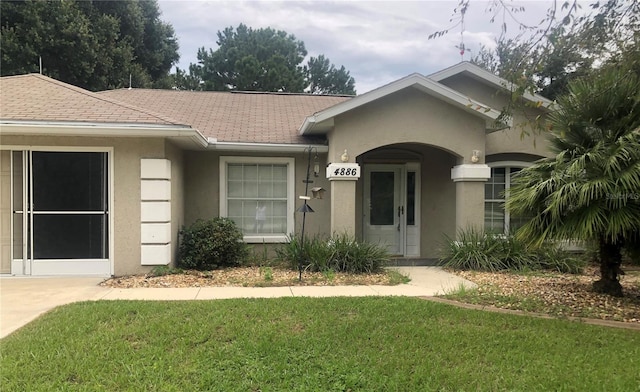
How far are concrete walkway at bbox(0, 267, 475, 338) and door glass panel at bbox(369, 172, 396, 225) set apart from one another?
11.8ft

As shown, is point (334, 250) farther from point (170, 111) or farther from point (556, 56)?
point (170, 111)

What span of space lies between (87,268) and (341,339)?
594 cm

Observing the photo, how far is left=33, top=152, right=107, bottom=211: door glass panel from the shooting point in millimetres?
8445

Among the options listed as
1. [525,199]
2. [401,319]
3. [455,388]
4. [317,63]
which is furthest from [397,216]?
[317,63]

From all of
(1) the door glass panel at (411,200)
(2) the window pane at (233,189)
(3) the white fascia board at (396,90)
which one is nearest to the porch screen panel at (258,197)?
(2) the window pane at (233,189)

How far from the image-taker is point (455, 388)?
13.1 ft

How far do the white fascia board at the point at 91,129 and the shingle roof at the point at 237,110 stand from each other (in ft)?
8.06

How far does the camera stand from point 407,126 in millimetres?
10172

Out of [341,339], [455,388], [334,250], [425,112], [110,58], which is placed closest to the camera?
[455,388]

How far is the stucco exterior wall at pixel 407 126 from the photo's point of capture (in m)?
10.0

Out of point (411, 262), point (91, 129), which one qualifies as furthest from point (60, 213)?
point (411, 262)

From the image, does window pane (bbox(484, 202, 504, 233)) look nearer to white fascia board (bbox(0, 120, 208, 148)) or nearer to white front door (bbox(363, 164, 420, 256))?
white front door (bbox(363, 164, 420, 256))

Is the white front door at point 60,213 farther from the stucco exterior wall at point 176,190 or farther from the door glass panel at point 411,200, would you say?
the door glass panel at point 411,200

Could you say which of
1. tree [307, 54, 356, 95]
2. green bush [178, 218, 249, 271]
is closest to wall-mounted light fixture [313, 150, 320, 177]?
green bush [178, 218, 249, 271]
